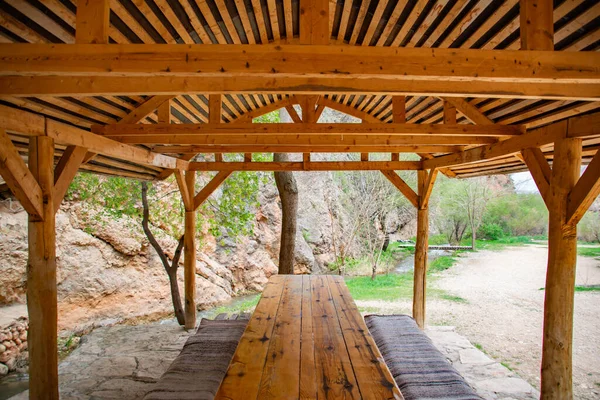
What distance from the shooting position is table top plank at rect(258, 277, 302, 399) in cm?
174

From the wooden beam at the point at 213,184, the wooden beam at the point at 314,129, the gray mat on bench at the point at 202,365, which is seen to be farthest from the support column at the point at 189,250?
the wooden beam at the point at 314,129

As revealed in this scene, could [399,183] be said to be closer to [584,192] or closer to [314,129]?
[314,129]

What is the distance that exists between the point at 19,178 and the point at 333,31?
11.4 ft

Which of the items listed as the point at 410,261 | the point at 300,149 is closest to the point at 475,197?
the point at 410,261

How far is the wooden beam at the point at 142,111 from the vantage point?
158 inches

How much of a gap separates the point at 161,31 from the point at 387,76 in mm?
2351

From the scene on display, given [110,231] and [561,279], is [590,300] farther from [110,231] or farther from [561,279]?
[110,231]

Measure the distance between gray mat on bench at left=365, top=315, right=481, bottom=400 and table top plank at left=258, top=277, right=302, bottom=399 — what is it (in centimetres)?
91

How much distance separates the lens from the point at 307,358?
2.10 metres

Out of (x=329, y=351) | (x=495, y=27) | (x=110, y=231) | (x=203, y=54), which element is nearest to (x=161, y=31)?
(x=203, y=54)

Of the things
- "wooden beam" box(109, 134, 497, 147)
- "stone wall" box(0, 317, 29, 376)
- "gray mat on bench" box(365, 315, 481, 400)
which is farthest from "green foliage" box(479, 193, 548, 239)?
"stone wall" box(0, 317, 29, 376)

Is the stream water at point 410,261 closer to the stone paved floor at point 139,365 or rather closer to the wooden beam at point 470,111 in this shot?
the stone paved floor at point 139,365

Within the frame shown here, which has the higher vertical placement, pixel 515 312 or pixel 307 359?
pixel 307 359

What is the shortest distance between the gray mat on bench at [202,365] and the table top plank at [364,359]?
108 centimetres
